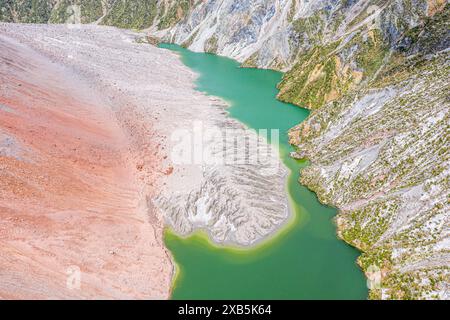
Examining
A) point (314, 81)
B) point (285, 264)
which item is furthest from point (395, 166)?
point (314, 81)

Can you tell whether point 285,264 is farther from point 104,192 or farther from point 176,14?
point 176,14

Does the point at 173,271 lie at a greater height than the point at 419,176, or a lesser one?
lesser

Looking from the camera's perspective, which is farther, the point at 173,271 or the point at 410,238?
the point at 173,271

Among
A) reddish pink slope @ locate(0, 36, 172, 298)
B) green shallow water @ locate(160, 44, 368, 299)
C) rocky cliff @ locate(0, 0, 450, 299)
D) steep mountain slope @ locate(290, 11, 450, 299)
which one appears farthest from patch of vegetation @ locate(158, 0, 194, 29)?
green shallow water @ locate(160, 44, 368, 299)

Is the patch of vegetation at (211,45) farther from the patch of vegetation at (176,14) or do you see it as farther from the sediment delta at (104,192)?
the sediment delta at (104,192)
